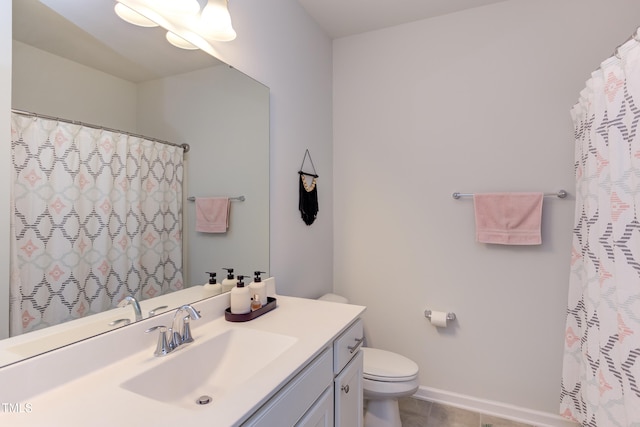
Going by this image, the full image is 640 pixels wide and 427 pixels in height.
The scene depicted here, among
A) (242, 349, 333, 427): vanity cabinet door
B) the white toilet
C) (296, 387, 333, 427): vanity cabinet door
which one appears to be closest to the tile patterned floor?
the white toilet

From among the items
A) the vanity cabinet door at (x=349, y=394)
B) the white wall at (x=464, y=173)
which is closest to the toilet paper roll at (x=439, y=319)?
the white wall at (x=464, y=173)

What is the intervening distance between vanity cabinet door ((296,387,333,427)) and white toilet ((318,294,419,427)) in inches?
23.0

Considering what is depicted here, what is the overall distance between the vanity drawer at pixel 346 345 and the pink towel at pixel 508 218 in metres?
1.06

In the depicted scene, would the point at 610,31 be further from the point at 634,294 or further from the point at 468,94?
the point at 634,294

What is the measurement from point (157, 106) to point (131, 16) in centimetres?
29

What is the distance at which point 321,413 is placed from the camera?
3.49 feet

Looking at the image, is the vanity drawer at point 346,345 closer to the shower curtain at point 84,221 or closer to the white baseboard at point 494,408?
the shower curtain at point 84,221

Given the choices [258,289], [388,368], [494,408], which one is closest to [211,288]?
[258,289]

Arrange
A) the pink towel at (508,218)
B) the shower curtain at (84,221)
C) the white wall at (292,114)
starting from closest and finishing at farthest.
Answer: the shower curtain at (84,221), the white wall at (292,114), the pink towel at (508,218)

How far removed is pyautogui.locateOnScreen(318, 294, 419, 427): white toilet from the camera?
1.65 metres

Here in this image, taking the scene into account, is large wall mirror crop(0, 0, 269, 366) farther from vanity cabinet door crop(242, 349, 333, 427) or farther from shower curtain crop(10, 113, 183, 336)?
vanity cabinet door crop(242, 349, 333, 427)

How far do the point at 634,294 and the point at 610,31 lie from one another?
159cm

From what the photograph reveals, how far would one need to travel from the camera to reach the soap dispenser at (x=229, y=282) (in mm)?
1383

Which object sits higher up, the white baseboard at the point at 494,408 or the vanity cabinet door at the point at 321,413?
the vanity cabinet door at the point at 321,413
